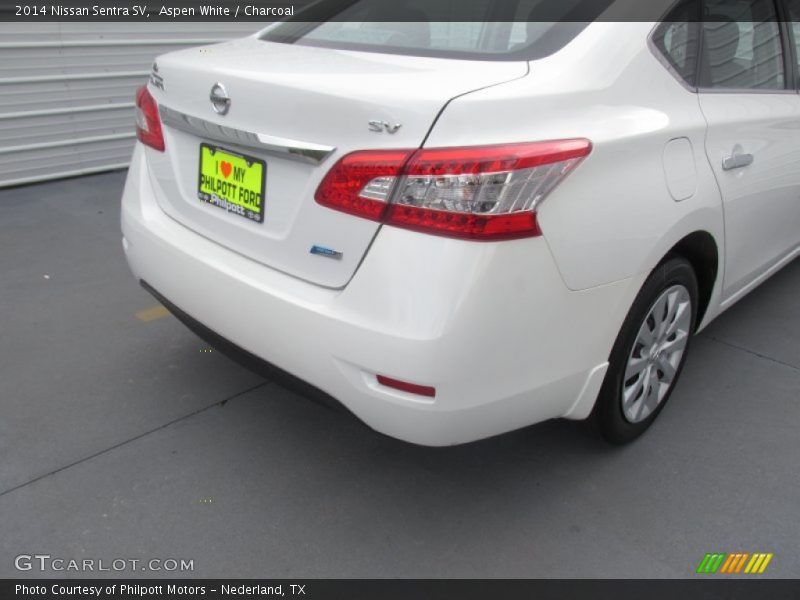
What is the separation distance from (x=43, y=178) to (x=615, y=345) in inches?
197

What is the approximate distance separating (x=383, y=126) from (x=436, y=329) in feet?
1.67

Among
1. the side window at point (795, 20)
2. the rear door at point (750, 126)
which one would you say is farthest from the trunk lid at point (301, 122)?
the side window at point (795, 20)

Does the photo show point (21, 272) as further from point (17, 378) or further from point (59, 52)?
point (59, 52)

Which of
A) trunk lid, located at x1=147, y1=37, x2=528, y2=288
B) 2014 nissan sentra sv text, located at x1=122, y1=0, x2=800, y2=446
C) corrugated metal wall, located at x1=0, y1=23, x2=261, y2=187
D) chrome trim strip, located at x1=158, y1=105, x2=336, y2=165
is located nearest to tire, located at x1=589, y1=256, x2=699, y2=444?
2014 nissan sentra sv text, located at x1=122, y1=0, x2=800, y2=446

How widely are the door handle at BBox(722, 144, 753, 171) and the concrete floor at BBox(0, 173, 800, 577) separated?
0.97 m

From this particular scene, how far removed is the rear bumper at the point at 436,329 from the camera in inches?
69.4

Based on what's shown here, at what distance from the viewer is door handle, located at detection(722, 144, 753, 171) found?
2438mm

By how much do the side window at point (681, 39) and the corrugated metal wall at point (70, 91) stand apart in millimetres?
4824

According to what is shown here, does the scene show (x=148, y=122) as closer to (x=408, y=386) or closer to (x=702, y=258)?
(x=408, y=386)

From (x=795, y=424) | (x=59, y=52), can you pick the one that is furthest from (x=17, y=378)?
(x=59, y=52)

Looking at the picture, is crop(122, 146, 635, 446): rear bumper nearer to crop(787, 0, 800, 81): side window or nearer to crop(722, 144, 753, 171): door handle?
crop(722, 144, 753, 171): door handle

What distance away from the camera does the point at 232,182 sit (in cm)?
215

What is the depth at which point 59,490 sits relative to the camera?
2330 millimetres

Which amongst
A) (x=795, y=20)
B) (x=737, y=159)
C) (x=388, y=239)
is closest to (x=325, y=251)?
(x=388, y=239)
